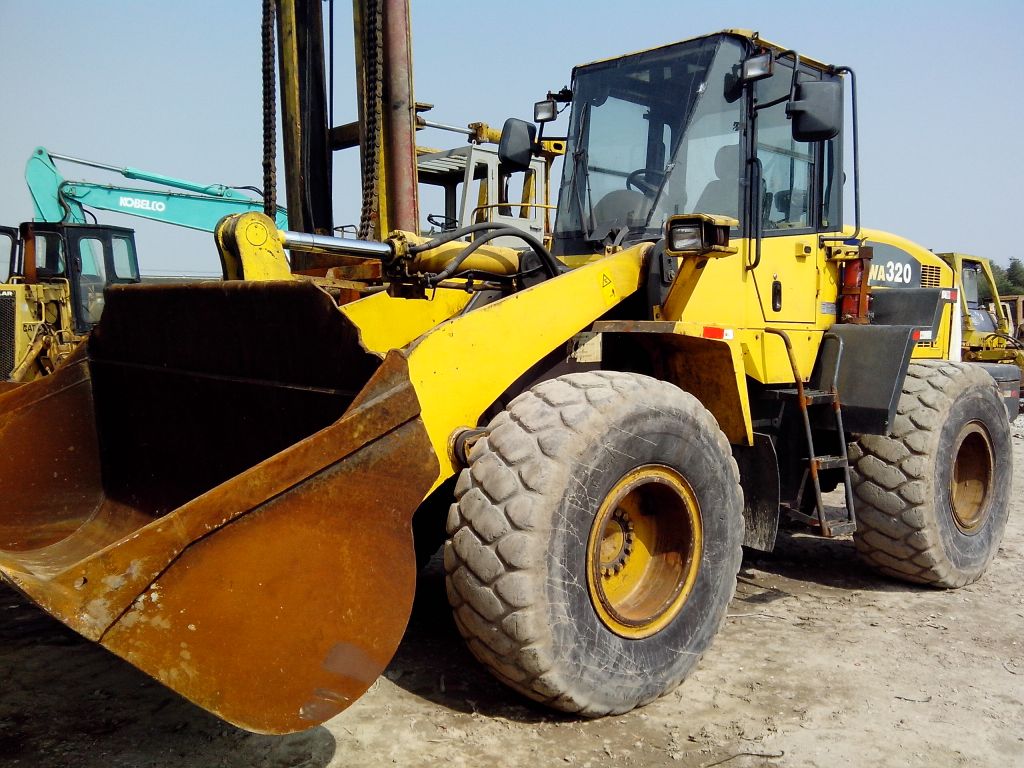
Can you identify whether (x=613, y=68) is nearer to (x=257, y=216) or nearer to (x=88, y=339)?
(x=257, y=216)

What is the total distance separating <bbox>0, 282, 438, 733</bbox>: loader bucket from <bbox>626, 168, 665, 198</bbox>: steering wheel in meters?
2.00

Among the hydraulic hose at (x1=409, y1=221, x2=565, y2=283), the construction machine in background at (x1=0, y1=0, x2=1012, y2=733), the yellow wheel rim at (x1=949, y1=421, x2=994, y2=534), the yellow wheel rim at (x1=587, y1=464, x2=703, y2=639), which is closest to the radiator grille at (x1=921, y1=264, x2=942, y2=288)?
the construction machine in background at (x1=0, y1=0, x2=1012, y2=733)

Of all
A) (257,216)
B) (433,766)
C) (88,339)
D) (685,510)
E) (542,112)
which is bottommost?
(433,766)

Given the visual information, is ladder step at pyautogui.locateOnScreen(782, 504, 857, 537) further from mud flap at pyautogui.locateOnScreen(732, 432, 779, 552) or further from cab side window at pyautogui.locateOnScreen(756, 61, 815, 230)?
cab side window at pyautogui.locateOnScreen(756, 61, 815, 230)

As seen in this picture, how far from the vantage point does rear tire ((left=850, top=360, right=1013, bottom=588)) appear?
4727 millimetres

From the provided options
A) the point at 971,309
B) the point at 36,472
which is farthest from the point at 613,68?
the point at 971,309

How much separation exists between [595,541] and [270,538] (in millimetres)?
1129

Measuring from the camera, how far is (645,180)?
4535mm

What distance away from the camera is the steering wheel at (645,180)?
4.46 m

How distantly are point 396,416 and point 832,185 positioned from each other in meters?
3.21

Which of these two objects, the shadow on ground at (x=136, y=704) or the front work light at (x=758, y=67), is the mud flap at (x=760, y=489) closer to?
the shadow on ground at (x=136, y=704)

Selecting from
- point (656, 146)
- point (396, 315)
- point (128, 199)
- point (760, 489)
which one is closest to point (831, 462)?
point (760, 489)

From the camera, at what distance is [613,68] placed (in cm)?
487

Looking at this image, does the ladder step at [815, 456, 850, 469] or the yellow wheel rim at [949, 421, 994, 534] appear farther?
the yellow wheel rim at [949, 421, 994, 534]
